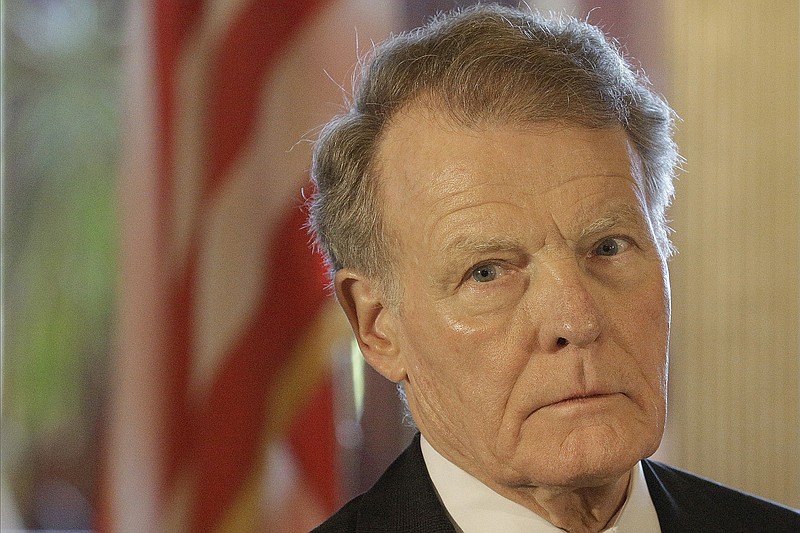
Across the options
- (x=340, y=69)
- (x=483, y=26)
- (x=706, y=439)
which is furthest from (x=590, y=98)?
(x=706, y=439)

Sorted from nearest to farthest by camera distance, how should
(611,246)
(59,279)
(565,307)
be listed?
(565,307)
(611,246)
(59,279)

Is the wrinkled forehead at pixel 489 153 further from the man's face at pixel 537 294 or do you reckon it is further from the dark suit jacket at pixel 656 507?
the dark suit jacket at pixel 656 507

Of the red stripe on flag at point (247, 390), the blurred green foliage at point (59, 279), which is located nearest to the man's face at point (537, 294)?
the red stripe on flag at point (247, 390)

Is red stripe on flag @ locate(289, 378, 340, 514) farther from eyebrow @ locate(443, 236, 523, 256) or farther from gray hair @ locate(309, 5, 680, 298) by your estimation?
eyebrow @ locate(443, 236, 523, 256)

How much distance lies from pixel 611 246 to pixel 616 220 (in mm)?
44

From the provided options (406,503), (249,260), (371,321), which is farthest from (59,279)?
(406,503)

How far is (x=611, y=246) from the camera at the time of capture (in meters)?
1.41

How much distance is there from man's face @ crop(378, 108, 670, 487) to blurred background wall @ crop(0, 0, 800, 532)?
0.99m

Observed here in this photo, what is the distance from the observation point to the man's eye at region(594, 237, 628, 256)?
1405 millimetres

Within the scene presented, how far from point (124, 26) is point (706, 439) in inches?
75.7

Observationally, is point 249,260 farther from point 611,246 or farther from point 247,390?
point 611,246

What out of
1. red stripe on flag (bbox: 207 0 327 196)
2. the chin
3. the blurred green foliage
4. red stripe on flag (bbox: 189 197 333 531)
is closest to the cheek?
the chin

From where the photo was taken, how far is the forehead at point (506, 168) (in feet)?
4.42

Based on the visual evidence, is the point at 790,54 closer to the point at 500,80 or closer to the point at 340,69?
the point at 340,69
